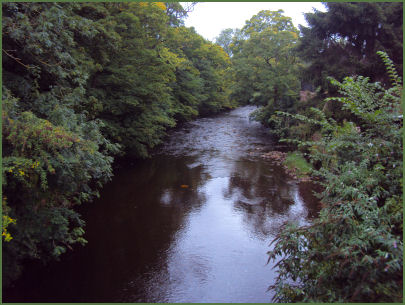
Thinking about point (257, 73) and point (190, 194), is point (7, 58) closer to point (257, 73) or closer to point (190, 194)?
point (190, 194)

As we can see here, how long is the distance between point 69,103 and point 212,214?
4.78 metres

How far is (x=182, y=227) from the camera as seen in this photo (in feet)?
27.3

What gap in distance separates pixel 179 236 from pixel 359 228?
16.0 ft

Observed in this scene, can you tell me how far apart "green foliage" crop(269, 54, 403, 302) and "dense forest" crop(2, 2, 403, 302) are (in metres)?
0.02

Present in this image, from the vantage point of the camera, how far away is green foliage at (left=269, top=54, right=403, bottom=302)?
3268mm

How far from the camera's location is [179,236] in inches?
309

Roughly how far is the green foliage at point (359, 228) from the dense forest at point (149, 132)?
15mm

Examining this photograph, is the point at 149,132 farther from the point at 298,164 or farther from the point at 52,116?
the point at 52,116

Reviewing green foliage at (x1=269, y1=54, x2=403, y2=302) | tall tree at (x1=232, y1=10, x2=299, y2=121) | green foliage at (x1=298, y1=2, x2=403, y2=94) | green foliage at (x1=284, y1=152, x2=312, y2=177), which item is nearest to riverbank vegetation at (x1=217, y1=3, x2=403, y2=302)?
green foliage at (x1=269, y1=54, x2=403, y2=302)

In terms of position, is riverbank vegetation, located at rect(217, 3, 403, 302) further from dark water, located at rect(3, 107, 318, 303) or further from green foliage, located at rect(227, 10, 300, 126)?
green foliage, located at rect(227, 10, 300, 126)

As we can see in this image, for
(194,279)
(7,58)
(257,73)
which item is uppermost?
(257,73)

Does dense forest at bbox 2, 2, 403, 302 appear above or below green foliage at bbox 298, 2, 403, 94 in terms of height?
below

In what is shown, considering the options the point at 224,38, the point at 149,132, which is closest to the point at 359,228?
the point at 149,132

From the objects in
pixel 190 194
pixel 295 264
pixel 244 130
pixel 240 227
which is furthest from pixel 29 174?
pixel 244 130
